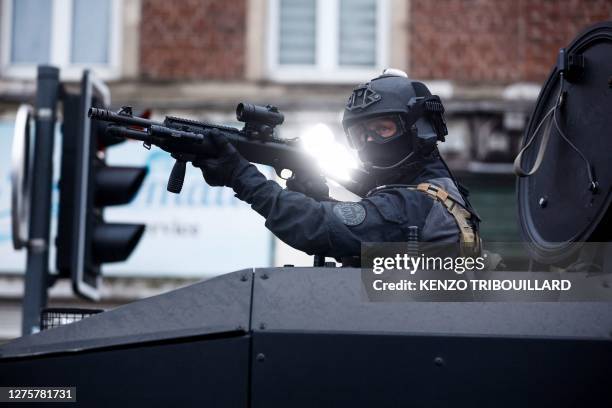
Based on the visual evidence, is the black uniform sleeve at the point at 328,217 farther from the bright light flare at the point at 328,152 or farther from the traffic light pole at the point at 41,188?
the traffic light pole at the point at 41,188

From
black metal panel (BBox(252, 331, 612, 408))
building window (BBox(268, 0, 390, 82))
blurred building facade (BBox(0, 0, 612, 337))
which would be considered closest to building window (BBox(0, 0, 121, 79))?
blurred building facade (BBox(0, 0, 612, 337))

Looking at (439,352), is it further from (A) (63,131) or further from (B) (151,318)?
(A) (63,131)

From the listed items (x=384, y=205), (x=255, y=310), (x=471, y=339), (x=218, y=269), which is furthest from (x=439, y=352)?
(x=218, y=269)

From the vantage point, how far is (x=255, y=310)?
2830 millimetres

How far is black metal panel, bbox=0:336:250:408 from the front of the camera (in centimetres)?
273

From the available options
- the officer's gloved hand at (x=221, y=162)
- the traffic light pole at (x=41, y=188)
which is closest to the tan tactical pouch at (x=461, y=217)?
the officer's gloved hand at (x=221, y=162)

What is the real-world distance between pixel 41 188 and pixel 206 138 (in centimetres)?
280

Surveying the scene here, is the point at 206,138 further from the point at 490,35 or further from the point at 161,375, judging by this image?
the point at 490,35

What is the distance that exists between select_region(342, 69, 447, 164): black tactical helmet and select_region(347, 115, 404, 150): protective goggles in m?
0.01

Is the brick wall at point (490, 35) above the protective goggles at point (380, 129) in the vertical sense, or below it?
above

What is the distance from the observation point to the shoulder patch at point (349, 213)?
3.25 m

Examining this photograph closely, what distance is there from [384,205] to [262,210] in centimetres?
38

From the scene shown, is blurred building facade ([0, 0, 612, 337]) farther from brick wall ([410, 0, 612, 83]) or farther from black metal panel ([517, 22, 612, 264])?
black metal panel ([517, 22, 612, 264])

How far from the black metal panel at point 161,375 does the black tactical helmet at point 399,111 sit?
1.14 meters
